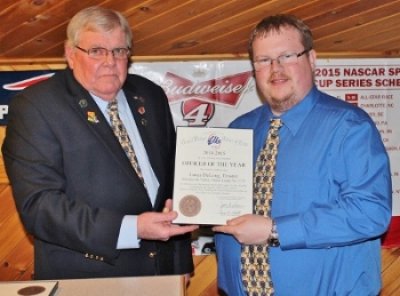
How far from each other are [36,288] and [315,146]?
1046 millimetres

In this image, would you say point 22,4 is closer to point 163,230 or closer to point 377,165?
point 163,230

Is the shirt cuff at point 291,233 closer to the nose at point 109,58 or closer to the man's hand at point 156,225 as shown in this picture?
the man's hand at point 156,225

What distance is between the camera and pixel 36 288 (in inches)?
67.3

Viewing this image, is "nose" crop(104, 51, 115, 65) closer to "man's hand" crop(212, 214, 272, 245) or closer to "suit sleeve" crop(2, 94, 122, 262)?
"suit sleeve" crop(2, 94, 122, 262)

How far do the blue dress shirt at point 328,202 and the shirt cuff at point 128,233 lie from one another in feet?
1.27

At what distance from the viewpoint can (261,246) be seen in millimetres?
2145

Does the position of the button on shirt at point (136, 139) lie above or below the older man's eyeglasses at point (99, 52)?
below

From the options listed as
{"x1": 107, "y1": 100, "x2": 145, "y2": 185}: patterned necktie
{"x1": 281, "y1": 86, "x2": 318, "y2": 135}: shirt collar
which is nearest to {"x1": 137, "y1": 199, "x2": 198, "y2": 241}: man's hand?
{"x1": 107, "y1": 100, "x2": 145, "y2": 185}: patterned necktie

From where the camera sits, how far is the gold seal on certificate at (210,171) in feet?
7.13

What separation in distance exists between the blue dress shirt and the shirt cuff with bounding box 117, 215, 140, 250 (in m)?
0.39

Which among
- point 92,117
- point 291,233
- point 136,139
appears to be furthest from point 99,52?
point 291,233

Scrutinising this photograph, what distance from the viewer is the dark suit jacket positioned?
216 cm

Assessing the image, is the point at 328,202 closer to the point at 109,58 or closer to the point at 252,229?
the point at 252,229

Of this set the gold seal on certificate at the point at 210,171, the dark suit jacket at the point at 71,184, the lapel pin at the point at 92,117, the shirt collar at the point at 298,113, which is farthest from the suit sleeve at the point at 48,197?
the shirt collar at the point at 298,113
